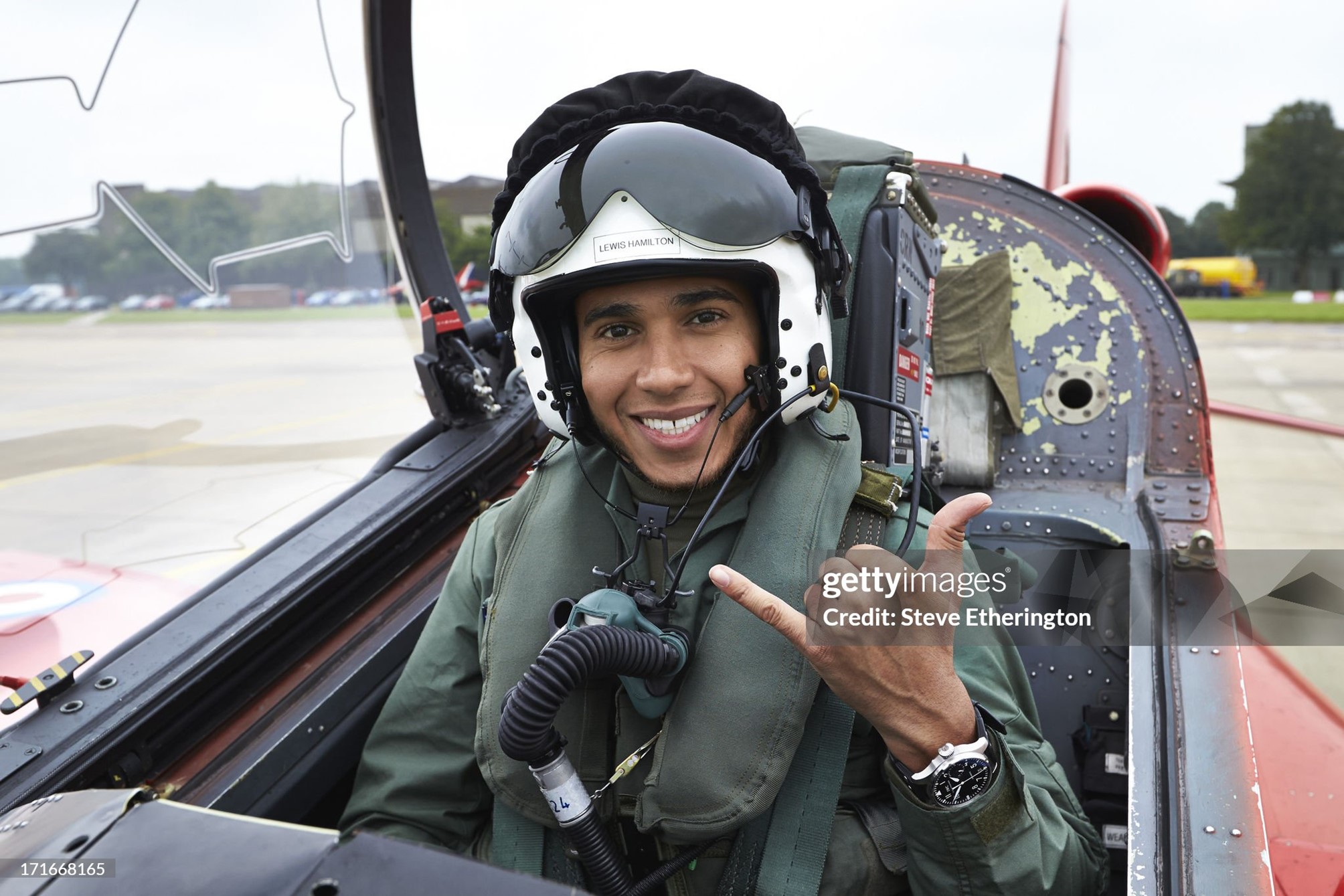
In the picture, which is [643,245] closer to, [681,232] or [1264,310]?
[681,232]

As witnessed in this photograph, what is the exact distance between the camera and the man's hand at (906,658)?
889 mm

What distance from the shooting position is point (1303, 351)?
19.9 m

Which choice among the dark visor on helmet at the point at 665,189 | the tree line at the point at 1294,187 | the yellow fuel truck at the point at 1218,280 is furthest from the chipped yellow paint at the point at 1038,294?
the yellow fuel truck at the point at 1218,280

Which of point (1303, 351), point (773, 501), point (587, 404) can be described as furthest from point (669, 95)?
point (1303, 351)

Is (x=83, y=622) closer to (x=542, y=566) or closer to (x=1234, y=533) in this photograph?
(x=542, y=566)

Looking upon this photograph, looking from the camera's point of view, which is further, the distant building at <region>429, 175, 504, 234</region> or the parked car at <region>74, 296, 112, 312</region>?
the distant building at <region>429, 175, 504, 234</region>

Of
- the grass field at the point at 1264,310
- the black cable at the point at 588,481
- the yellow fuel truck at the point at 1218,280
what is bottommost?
the grass field at the point at 1264,310

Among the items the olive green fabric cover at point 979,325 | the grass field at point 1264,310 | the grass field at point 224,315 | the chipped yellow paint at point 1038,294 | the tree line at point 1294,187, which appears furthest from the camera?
the tree line at point 1294,187

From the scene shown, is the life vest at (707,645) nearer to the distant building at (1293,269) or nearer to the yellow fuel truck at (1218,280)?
the yellow fuel truck at (1218,280)

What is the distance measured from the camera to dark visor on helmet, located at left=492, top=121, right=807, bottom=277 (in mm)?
1184

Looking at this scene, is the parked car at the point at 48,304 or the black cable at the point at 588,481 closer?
the black cable at the point at 588,481

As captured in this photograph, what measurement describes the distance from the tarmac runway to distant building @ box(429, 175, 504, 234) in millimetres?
392

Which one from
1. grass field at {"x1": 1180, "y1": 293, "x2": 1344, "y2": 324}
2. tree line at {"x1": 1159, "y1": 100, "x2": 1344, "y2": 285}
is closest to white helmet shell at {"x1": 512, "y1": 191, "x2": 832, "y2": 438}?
grass field at {"x1": 1180, "y1": 293, "x2": 1344, "y2": 324}

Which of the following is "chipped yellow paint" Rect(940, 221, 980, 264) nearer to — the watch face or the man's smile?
the man's smile
